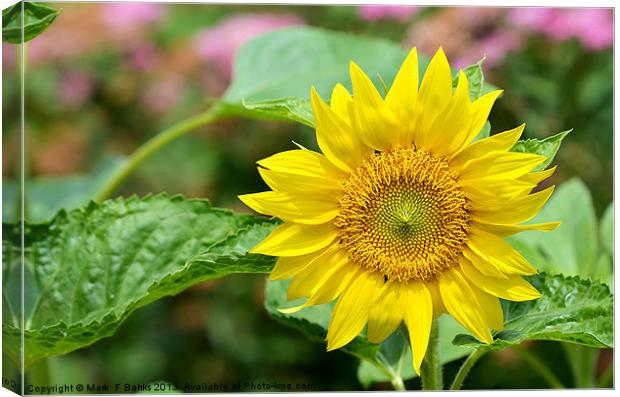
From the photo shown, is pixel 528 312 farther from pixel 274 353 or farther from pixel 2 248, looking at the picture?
pixel 274 353

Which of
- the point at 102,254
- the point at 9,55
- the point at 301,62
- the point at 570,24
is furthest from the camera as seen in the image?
the point at 570,24

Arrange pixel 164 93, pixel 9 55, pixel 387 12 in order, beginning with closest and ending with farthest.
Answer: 1. pixel 9 55
2. pixel 387 12
3. pixel 164 93

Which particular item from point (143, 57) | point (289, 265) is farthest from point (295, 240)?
point (143, 57)

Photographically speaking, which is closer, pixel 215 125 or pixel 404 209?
pixel 404 209

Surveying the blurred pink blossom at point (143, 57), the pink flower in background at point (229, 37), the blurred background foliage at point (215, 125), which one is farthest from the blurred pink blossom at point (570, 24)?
the blurred pink blossom at point (143, 57)

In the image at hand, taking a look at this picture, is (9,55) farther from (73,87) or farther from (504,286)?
(73,87)

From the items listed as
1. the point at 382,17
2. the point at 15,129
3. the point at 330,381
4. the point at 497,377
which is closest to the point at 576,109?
the point at 382,17
